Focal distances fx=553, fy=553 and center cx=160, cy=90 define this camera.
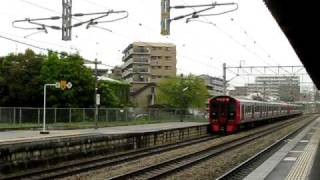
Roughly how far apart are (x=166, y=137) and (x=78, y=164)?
13.1 m

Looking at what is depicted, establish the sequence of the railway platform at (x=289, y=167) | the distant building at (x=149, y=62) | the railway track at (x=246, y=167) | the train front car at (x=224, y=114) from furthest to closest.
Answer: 1. the distant building at (x=149, y=62)
2. the train front car at (x=224, y=114)
3. the railway track at (x=246, y=167)
4. the railway platform at (x=289, y=167)

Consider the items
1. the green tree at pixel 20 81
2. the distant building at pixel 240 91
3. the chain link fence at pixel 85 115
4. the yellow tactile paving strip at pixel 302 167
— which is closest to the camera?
the yellow tactile paving strip at pixel 302 167

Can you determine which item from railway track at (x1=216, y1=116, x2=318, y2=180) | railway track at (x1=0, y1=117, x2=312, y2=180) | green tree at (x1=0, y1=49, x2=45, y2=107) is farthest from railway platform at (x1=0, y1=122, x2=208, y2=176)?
green tree at (x1=0, y1=49, x2=45, y2=107)

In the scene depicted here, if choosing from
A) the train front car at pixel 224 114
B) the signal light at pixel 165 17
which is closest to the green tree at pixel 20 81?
the train front car at pixel 224 114

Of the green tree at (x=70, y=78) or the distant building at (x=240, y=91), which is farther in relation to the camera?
the distant building at (x=240, y=91)

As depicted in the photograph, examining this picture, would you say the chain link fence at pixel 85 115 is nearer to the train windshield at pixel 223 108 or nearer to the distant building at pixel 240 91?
the train windshield at pixel 223 108

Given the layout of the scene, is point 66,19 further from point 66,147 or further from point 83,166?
point 83,166

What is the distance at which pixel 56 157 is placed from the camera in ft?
63.5

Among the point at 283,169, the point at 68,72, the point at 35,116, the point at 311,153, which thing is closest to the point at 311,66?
the point at 311,153

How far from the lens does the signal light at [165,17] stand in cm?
1986

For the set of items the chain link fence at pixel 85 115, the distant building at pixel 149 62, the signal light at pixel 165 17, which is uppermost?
the distant building at pixel 149 62

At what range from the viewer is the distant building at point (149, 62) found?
116188mm

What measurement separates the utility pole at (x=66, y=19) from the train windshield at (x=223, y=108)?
59.2ft

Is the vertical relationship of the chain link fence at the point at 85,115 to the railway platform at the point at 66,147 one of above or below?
above
